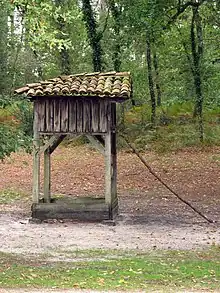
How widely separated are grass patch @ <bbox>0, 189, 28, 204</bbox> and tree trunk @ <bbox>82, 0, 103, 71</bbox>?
11.6m

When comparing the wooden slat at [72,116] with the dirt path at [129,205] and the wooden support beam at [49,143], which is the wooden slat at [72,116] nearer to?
the wooden support beam at [49,143]

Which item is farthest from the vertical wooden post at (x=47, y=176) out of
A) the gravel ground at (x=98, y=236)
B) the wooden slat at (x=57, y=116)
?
the wooden slat at (x=57, y=116)

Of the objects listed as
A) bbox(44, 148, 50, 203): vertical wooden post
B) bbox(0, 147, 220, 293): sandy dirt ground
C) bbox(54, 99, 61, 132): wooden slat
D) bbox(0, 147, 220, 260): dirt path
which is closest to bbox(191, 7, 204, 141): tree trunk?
bbox(0, 147, 220, 293): sandy dirt ground

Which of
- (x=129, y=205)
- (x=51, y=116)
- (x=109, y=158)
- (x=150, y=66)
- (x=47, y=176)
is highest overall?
(x=150, y=66)

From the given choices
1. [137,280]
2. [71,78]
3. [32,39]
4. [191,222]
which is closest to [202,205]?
[191,222]

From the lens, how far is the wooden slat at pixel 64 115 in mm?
15867

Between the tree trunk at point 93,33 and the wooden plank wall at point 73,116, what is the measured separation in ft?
49.7

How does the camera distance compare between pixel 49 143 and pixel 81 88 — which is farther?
pixel 49 143

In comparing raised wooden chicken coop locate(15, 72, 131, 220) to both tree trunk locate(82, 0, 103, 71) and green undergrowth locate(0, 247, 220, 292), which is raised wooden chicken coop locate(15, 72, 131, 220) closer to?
green undergrowth locate(0, 247, 220, 292)

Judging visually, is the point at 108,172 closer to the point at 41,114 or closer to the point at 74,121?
the point at 74,121

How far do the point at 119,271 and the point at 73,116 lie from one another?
6652 mm

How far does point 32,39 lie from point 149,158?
14.2m

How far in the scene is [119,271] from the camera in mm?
9836

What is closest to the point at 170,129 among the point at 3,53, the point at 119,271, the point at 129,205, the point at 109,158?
the point at 3,53
